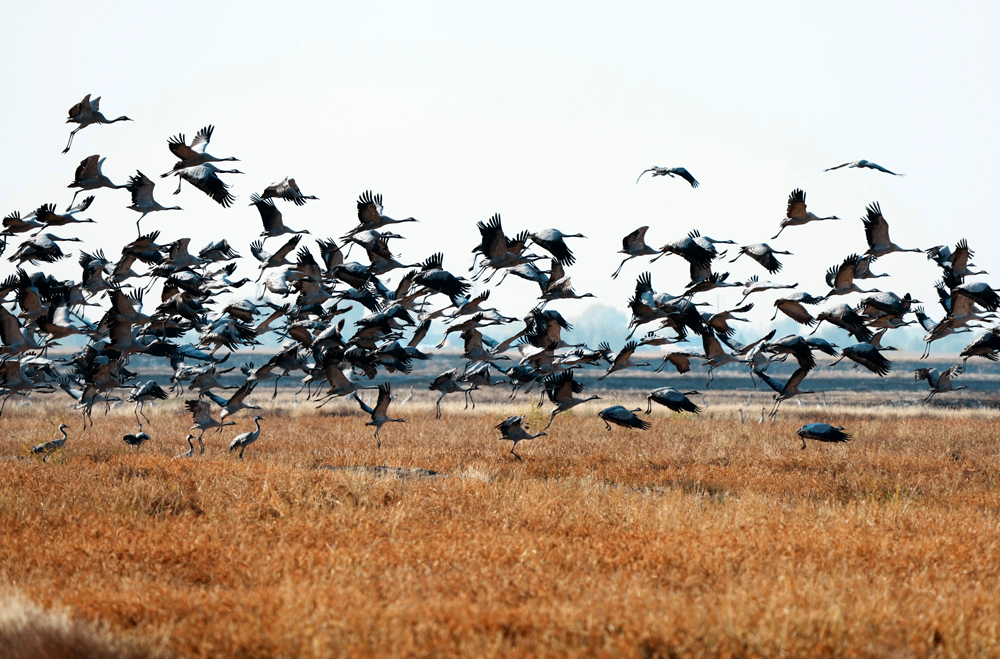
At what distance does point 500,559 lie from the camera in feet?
29.2

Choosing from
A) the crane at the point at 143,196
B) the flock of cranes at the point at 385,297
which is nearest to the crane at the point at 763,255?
the flock of cranes at the point at 385,297

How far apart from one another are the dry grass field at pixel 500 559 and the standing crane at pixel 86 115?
19.2ft

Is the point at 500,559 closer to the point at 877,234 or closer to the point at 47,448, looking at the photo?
the point at 877,234

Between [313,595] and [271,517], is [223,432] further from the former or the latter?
[313,595]

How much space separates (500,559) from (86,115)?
10413 millimetres

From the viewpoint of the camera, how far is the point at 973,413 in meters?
38.1

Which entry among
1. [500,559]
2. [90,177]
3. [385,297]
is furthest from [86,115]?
[500,559]

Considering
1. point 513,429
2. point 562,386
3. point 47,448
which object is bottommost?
point 47,448

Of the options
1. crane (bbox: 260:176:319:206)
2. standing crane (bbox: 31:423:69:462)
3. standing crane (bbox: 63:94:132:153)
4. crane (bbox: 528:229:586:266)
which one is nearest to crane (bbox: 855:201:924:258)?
crane (bbox: 528:229:586:266)

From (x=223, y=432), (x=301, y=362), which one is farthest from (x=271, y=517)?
(x=223, y=432)

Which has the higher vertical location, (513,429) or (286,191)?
(286,191)

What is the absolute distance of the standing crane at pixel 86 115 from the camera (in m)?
13.9

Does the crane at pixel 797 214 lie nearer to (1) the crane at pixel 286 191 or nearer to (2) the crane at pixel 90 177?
(1) the crane at pixel 286 191

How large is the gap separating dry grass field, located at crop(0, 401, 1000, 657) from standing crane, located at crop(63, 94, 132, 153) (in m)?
5.86
